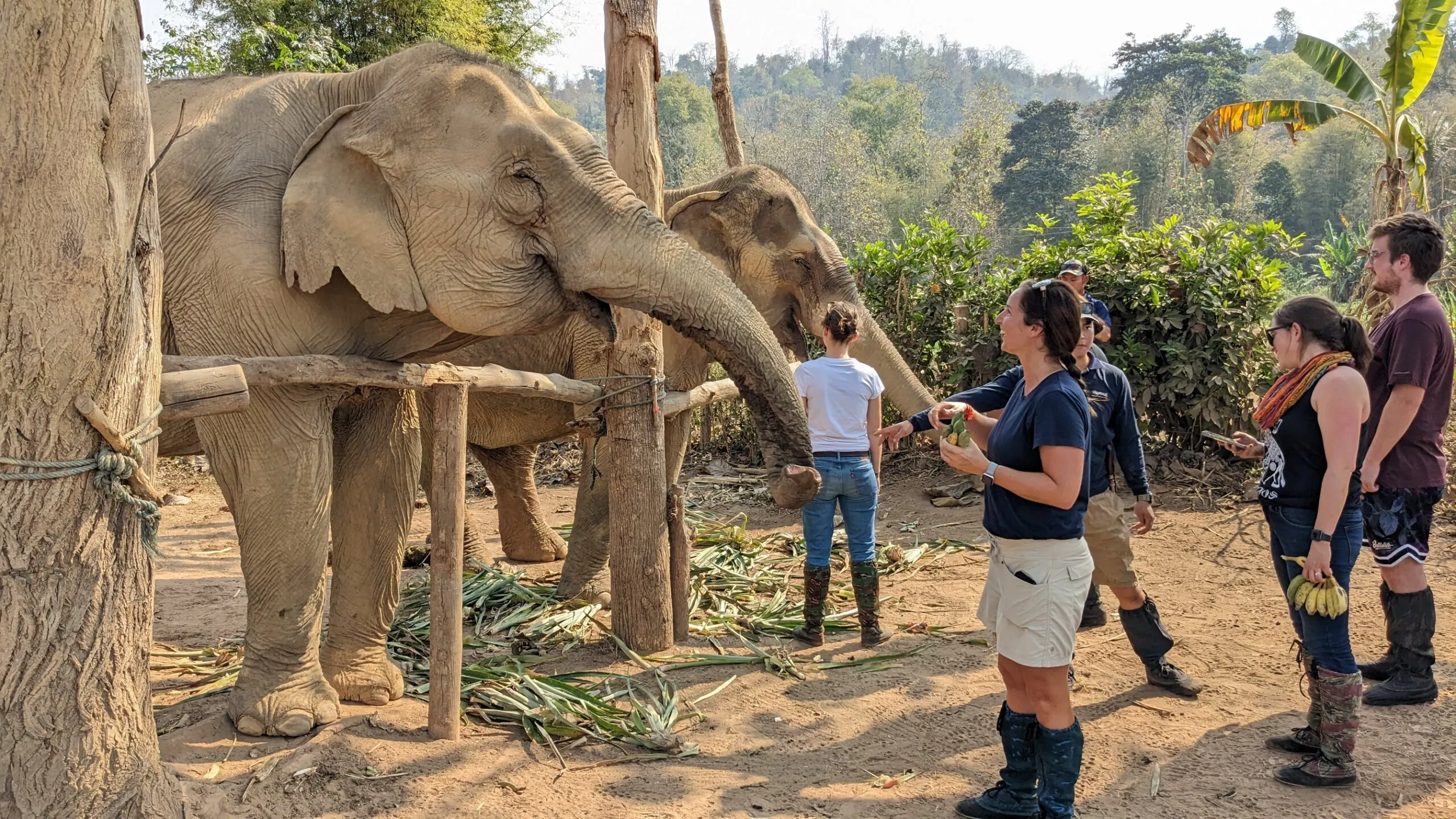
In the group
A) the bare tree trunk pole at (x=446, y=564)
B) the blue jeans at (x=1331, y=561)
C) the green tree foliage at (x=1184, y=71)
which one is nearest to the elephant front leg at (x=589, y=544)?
the bare tree trunk pole at (x=446, y=564)

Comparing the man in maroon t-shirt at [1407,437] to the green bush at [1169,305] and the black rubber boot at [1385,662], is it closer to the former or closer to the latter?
the black rubber boot at [1385,662]

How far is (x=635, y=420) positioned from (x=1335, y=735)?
3129 millimetres

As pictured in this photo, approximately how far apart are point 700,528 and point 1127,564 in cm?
391

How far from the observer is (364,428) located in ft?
15.0

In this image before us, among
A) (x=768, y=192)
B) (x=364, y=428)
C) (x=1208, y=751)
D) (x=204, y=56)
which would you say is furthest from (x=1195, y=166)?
(x=204, y=56)

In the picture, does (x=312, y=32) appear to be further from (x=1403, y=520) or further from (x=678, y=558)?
(x=1403, y=520)

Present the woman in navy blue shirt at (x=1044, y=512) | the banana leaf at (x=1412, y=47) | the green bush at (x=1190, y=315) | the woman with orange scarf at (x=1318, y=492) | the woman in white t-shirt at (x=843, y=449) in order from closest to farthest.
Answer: the woman in navy blue shirt at (x=1044, y=512) < the woman with orange scarf at (x=1318, y=492) < the woman in white t-shirt at (x=843, y=449) < the green bush at (x=1190, y=315) < the banana leaf at (x=1412, y=47)

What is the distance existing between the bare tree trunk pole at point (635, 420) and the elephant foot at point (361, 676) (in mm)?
1164

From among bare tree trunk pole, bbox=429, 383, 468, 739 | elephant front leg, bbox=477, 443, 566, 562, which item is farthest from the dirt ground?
elephant front leg, bbox=477, 443, 566, 562

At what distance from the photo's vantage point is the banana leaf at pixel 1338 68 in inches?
431

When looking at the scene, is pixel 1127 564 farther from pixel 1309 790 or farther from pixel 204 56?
pixel 204 56

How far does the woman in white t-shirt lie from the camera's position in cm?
530

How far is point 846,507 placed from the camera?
17.8 feet

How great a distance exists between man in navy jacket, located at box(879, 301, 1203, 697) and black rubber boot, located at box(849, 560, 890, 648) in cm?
101
